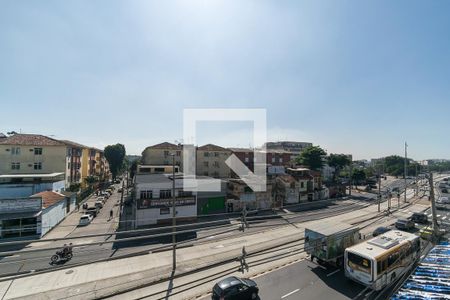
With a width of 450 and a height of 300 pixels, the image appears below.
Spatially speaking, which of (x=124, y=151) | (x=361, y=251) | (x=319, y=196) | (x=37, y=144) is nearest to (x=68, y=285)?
(x=361, y=251)

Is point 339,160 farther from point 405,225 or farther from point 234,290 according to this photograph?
point 234,290

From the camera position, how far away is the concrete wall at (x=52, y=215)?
2718 cm

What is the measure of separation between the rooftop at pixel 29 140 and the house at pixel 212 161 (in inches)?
1109

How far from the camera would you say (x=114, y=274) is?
16219 mm

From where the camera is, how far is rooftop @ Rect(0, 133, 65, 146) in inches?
1544

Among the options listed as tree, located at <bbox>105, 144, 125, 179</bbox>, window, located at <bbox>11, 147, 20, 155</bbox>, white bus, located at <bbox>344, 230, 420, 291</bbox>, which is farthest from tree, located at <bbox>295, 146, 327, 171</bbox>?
window, located at <bbox>11, 147, 20, 155</bbox>

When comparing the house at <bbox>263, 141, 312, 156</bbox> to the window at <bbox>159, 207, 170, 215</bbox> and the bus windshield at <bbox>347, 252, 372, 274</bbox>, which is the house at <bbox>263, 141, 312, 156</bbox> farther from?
the bus windshield at <bbox>347, 252, 372, 274</bbox>

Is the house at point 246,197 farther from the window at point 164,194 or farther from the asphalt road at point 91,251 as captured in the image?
the window at point 164,194

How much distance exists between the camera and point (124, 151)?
6750cm

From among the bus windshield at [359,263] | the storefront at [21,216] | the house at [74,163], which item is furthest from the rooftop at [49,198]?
the bus windshield at [359,263]

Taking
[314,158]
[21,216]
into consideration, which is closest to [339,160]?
[314,158]

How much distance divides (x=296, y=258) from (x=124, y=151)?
6070 centimetres

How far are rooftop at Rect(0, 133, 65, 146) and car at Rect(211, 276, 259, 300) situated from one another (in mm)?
41839

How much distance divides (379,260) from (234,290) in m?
8.41
